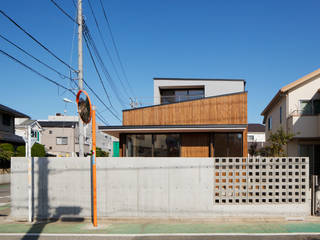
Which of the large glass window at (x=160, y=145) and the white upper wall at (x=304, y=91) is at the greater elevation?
the white upper wall at (x=304, y=91)

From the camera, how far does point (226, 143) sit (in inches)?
413

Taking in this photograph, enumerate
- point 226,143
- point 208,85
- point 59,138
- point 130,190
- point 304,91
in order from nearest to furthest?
point 130,190 → point 226,143 → point 208,85 → point 304,91 → point 59,138

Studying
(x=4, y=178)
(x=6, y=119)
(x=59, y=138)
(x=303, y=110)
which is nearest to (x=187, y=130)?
(x=303, y=110)

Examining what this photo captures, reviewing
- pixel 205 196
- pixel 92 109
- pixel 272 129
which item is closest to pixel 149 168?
pixel 205 196

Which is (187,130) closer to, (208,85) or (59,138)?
(208,85)

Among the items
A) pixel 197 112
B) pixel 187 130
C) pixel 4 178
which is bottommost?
pixel 4 178

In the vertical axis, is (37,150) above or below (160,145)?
below

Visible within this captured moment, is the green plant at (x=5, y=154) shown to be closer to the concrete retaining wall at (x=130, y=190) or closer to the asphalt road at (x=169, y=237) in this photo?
the concrete retaining wall at (x=130, y=190)

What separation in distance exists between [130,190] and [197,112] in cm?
485

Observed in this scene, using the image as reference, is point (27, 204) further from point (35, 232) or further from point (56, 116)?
point (56, 116)

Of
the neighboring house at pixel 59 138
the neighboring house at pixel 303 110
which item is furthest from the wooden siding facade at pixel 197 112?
the neighboring house at pixel 59 138

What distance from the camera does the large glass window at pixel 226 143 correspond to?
10.4 meters

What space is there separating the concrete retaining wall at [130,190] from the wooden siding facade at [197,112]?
3696mm

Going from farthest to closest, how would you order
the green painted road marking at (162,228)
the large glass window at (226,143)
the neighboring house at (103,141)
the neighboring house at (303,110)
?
the neighboring house at (103,141) < the neighboring house at (303,110) < the large glass window at (226,143) < the green painted road marking at (162,228)
